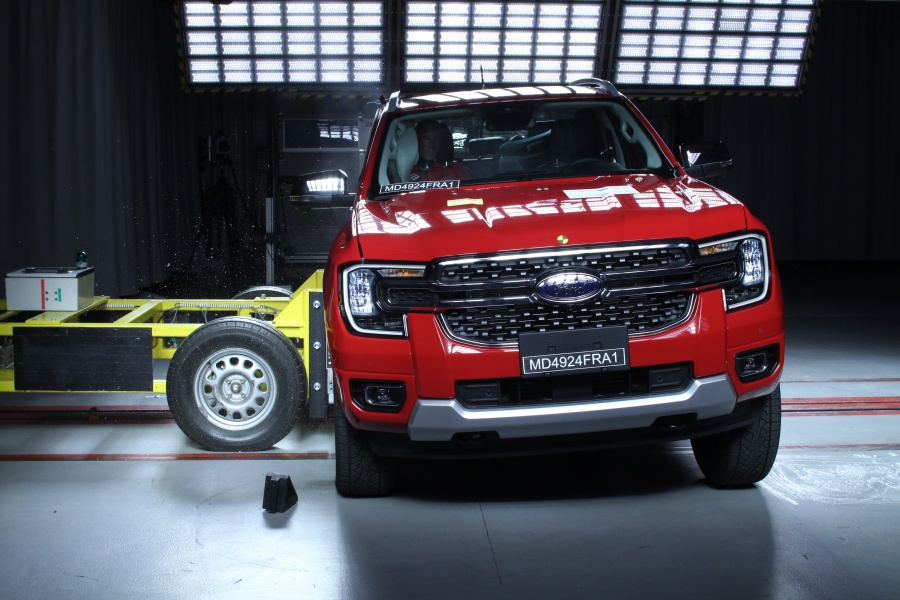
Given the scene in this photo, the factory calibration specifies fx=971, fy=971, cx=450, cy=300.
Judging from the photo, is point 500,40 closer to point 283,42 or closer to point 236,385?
point 283,42

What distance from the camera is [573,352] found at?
340 cm

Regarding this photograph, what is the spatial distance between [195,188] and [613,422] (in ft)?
41.2

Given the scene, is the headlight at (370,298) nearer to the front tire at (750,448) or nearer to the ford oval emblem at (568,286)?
the ford oval emblem at (568,286)

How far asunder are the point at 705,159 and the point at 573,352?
163 cm

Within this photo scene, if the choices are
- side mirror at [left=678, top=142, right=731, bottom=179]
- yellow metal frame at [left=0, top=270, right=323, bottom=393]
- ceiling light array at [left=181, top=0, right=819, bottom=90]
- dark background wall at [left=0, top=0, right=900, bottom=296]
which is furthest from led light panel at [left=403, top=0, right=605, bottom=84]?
side mirror at [left=678, top=142, right=731, bottom=179]

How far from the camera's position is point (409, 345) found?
3.43 meters

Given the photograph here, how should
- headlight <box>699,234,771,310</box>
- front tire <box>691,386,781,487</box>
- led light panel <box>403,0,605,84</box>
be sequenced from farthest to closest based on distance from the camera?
led light panel <box>403,0,605,84</box> → front tire <box>691,386,781,487</box> → headlight <box>699,234,771,310</box>

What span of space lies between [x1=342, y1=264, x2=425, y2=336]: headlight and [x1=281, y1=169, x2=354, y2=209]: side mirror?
1205 millimetres

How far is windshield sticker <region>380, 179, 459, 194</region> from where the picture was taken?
4324mm

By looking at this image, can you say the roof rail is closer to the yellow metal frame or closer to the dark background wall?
the yellow metal frame

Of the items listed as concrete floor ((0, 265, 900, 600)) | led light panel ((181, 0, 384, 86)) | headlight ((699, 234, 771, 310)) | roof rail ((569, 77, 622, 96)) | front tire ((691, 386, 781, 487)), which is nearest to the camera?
concrete floor ((0, 265, 900, 600))

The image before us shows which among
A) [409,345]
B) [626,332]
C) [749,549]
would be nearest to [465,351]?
[409,345]

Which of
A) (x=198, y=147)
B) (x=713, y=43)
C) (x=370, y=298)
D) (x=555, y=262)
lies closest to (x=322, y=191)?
(x=370, y=298)

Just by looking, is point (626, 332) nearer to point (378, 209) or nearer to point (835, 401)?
point (378, 209)
